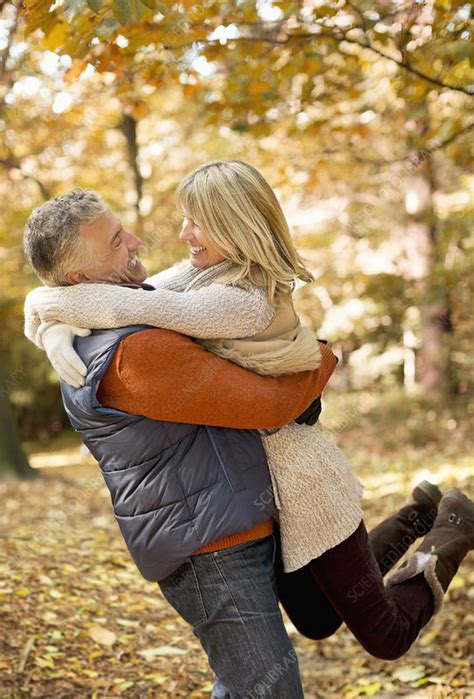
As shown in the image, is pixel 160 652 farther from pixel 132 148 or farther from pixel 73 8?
pixel 132 148

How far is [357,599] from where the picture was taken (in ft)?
8.25

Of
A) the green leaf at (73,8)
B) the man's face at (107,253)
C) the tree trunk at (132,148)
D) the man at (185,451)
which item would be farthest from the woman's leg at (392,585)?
the tree trunk at (132,148)

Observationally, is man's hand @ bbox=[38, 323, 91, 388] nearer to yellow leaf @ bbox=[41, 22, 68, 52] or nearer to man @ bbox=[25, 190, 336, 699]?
man @ bbox=[25, 190, 336, 699]

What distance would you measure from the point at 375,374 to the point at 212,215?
46.9 feet

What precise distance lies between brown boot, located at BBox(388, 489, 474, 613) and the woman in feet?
0.04

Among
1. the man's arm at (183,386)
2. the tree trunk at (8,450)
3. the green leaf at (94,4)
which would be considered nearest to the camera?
the man's arm at (183,386)

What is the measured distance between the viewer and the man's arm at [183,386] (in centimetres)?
204

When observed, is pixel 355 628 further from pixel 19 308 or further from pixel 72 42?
pixel 19 308

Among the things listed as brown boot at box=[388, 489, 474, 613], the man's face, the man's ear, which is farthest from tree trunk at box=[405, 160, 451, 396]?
the man's ear

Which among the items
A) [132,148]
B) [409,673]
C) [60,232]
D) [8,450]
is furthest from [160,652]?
[132,148]

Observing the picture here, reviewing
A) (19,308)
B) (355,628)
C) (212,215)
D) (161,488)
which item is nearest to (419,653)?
(355,628)

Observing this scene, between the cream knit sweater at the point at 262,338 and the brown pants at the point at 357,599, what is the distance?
102 millimetres

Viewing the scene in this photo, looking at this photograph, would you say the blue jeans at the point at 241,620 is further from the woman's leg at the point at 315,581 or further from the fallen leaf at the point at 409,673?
the fallen leaf at the point at 409,673

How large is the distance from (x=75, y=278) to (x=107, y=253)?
0.12 metres
